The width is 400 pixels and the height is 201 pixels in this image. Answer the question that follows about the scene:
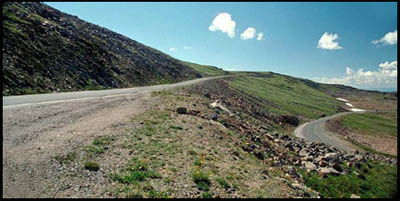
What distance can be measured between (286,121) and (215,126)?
165 ft

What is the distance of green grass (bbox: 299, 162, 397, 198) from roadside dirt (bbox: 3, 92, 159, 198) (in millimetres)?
18037

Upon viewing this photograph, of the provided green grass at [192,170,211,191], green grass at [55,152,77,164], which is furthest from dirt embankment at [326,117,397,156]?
green grass at [55,152,77,164]

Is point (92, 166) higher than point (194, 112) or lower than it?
lower

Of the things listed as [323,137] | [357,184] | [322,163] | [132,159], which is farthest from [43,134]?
[323,137]

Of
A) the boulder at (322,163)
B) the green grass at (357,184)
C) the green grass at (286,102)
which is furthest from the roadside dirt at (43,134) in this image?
the green grass at (286,102)

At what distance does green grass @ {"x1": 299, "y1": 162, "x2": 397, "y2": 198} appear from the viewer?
19628 millimetres

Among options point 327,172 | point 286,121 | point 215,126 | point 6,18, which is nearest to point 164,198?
point 215,126

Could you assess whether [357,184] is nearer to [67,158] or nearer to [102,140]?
[102,140]

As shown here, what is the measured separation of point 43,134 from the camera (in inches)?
539

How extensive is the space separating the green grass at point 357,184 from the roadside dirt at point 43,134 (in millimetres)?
18037

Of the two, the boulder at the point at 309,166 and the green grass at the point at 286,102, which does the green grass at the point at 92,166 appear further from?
the green grass at the point at 286,102

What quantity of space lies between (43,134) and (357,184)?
29.5 meters

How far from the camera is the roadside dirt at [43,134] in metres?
8.84

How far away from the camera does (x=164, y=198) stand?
29.3ft
